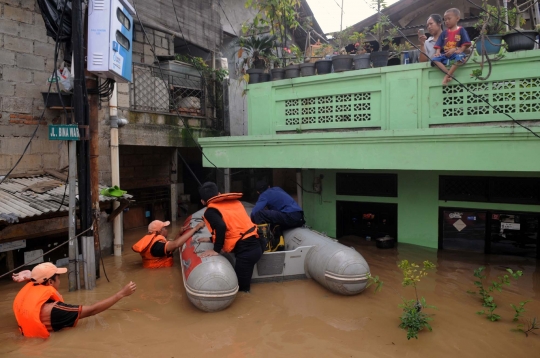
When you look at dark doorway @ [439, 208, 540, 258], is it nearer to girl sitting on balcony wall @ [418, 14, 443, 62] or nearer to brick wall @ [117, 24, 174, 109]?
girl sitting on balcony wall @ [418, 14, 443, 62]

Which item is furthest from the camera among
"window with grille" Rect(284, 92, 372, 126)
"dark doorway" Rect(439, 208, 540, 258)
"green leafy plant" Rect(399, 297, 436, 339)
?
"window with grille" Rect(284, 92, 372, 126)

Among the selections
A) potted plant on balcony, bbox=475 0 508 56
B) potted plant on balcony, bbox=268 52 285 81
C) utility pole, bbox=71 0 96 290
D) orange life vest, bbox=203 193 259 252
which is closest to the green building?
potted plant on balcony, bbox=268 52 285 81

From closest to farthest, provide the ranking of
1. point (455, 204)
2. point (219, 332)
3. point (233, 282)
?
1. point (219, 332)
2. point (233, 282)
3. point (455, 204)

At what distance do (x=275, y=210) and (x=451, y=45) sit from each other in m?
4.11

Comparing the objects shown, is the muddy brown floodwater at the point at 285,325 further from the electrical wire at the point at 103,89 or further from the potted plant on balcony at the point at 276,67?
the potted plant on balcony at the point at 276,67

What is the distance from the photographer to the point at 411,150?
680 cm

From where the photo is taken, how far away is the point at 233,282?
5172mm

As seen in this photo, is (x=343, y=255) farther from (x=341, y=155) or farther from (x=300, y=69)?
(x=300, y=69)

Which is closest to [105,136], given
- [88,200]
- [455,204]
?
[88,200]

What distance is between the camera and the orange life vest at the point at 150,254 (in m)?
7.36

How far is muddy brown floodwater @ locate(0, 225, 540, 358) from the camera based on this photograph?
4320mm

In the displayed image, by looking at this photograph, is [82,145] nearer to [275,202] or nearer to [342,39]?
[275,202]

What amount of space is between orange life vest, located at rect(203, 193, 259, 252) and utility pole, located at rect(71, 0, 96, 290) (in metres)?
1.74

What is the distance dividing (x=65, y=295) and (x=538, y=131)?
23.5 ft
